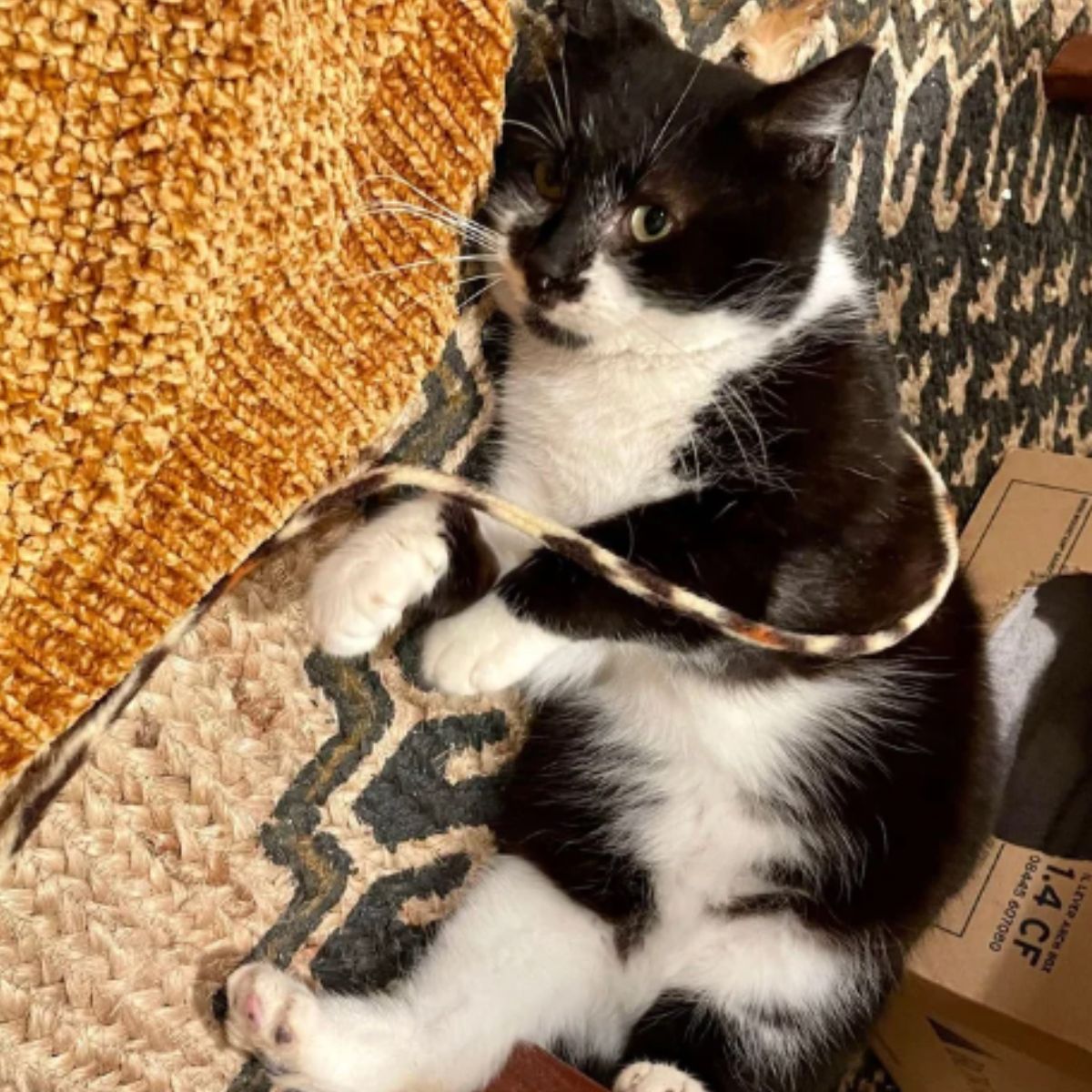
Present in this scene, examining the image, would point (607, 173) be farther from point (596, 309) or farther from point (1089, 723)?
point (1089, 723)

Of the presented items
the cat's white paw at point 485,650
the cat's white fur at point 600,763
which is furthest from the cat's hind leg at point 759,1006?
the cat's white paw at point 485,650

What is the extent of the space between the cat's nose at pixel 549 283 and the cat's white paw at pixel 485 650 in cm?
27

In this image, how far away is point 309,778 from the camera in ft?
3.39

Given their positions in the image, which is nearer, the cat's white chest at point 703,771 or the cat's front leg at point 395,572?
Answer: the cat's front leg at point 395,572

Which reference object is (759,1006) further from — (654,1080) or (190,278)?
(190,278)

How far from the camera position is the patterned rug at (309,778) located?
879mm

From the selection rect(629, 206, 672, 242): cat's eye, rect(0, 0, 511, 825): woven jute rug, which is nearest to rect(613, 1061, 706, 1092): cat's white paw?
rect(0, 0, 511, 825): woven jute rug

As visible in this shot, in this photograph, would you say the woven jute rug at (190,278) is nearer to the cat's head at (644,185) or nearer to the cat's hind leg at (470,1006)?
the cat's head at (644,185)

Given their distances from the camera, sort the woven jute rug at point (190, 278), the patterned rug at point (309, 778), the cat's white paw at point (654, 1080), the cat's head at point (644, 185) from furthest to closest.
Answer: the cat's white paw at point (654, 1080), the cat's head at point (644, 185), the patterned rug at point (309, 778), the woven jute rug at point (190, 278)

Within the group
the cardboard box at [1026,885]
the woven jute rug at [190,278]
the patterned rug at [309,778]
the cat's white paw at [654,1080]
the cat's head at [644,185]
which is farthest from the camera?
the cardboard box at [1026,885]

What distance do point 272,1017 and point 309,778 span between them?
0.20 metres

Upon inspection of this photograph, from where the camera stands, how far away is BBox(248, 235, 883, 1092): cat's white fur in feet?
3.37

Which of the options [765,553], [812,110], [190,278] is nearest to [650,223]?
[812,110]

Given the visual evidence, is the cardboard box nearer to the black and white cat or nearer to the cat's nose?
the black and white cat
